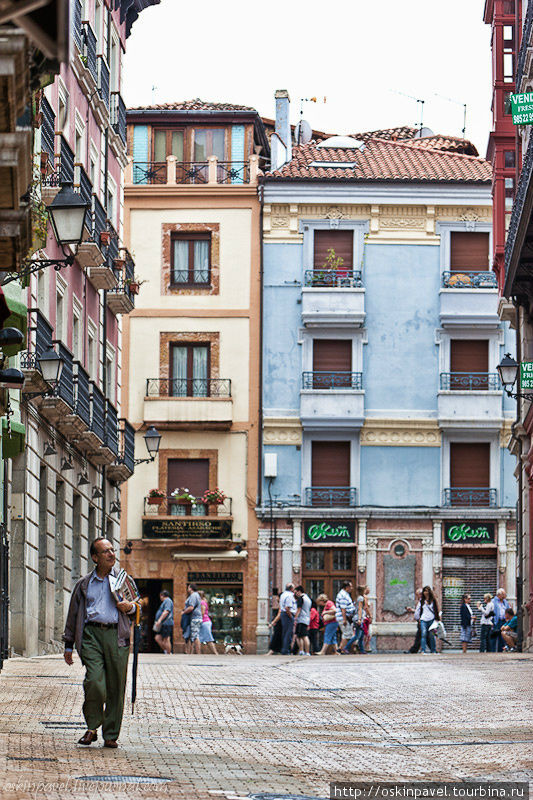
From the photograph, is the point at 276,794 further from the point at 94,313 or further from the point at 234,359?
the point at 234,359

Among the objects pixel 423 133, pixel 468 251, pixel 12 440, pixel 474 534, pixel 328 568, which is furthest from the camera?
pixel 423 133

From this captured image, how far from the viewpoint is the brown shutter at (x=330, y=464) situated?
4597cm

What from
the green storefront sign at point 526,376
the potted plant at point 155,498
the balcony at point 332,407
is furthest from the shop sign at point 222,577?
the green storefront sign at point 526,376

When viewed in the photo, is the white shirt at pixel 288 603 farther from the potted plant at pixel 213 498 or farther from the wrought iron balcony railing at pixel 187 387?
the wrought iron balcony railing at pixel 187 387

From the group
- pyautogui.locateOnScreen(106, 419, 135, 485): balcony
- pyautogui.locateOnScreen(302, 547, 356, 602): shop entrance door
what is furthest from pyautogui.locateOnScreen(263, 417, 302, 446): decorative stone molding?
pyautogui.locateOnScreen(106, 419, 135, 485): balcony

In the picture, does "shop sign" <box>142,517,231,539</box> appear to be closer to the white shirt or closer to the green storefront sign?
the white shirt

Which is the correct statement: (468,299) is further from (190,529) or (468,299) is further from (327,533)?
(190,529)

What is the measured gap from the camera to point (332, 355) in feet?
153

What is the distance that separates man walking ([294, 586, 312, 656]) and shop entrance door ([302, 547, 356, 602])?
10.4 metres

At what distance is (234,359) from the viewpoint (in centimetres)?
4672

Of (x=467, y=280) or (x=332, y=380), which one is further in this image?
(x=467, y=280)

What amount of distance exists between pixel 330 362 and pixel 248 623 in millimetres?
7772

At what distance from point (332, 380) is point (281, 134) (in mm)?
8324

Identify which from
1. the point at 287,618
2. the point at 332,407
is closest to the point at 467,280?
the point at 332,407
